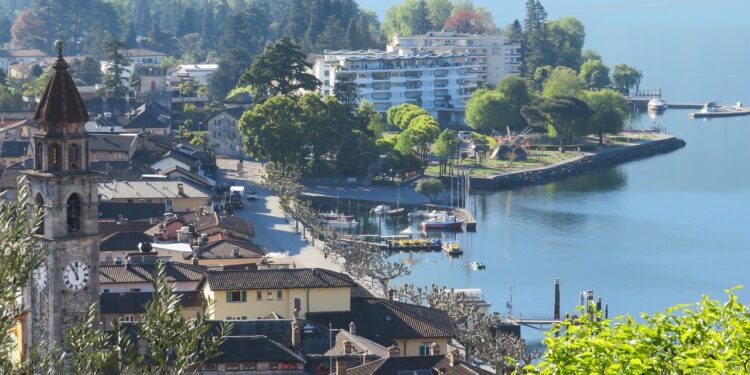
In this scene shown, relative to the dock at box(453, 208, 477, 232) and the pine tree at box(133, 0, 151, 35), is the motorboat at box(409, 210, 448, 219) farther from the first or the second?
the pine tree at box(133, 0, 151, 35)

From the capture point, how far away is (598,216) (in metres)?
64.7

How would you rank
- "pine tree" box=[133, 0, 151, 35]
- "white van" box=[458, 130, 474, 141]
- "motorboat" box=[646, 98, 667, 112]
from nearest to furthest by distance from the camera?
1. "white van" box=[458, 130, 474, 141]
2. "motorboat" box=[646, 98, 667, 112]
3. "pine tree" box=[133, 0, 151, 35]

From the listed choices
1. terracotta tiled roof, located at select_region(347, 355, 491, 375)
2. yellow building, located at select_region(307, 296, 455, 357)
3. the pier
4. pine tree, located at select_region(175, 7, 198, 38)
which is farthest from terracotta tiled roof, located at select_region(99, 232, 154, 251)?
pine tree, located at select_region(175, 7, 198, 38)

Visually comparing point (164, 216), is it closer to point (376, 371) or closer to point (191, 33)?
point (376, 371)

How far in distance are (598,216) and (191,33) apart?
62302mm

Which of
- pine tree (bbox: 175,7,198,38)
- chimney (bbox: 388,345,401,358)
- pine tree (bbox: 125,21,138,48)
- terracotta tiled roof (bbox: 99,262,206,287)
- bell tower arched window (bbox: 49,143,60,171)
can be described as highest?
pine tree (bbox: 175,7,198,38)

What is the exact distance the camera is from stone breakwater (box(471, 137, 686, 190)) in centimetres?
7181

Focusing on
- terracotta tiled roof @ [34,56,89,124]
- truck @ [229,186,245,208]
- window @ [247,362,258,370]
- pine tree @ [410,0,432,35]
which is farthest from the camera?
pine tree @ [410,0,432,35]

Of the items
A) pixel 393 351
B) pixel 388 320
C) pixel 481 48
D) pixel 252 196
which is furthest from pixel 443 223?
pixel 481 48

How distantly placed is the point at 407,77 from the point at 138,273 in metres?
57.3

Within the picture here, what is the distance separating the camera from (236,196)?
2297 inches

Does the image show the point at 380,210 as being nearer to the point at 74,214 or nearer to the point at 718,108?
the point at 74,214

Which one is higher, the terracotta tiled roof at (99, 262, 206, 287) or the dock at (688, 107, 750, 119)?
the dock at (688, 107, 750, 119)

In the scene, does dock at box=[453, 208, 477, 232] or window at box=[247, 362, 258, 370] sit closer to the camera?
window at box=[247, 362, 258, 370]
